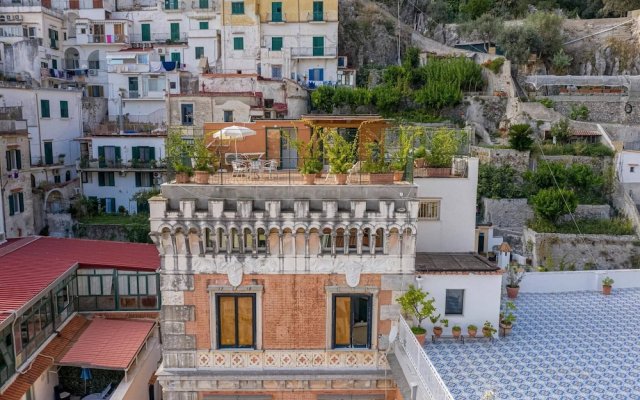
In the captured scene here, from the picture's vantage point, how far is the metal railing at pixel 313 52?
48000 millimetres

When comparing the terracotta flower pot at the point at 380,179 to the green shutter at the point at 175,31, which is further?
the green shutter at the point at 175,31

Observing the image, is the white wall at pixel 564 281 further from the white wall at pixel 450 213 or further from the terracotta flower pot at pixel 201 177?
the terracotta flower pot at pixel 201 177

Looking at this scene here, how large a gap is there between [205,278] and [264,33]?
129 ft

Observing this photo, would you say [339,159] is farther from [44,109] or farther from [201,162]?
[44,109]

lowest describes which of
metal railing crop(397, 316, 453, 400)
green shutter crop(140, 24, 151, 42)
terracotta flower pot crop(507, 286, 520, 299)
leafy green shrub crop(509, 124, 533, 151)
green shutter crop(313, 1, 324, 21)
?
terracotta flower pot crop(507, 286, 520, 299)

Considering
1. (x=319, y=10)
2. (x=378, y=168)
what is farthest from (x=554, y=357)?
(x=319, y=10)

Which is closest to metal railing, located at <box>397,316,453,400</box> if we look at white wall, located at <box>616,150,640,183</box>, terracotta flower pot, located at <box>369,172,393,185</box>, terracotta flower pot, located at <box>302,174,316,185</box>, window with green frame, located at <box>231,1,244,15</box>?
terracotta flower pot, located at <box>369,172,393,185</box>

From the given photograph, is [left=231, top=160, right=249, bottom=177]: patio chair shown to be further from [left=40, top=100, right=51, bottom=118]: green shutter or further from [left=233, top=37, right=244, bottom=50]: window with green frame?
[left=233, top=37, right=244, bottom=50]: window with green frame

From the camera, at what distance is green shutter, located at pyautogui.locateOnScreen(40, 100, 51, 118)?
37531mm

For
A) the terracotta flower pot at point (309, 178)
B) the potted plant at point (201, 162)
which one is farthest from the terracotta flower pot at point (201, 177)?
the terracotta flower pot at point (309, 178)

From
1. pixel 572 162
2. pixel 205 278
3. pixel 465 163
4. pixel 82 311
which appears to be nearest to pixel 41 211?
pixel 82 311

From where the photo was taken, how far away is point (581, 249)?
32.3m

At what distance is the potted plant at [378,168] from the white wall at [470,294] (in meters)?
2.72

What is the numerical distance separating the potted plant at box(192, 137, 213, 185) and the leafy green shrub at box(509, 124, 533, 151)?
29.2 m
